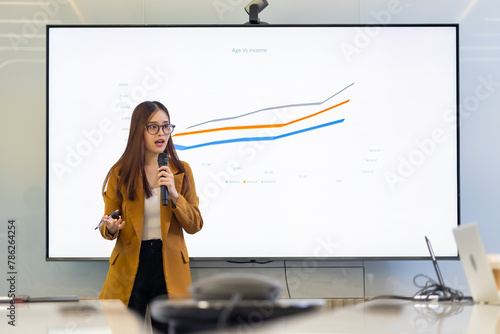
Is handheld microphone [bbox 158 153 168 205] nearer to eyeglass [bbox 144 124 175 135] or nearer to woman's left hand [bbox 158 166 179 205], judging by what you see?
woman's left hand [bbox 158 166 179 205]

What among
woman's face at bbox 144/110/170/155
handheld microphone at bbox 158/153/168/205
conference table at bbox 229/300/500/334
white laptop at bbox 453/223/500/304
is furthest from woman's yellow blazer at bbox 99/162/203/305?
white laptop at bbox 453/223/500/304

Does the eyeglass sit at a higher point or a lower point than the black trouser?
higher

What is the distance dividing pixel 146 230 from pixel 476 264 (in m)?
1.79

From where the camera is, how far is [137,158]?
3285 mm

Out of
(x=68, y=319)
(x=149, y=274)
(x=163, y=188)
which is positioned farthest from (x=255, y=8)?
(x=68, y=319)

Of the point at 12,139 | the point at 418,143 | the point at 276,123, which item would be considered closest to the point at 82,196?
the point at 12,139

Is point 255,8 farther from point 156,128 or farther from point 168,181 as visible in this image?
point 168,181

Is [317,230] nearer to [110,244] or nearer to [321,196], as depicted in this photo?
[321,196]

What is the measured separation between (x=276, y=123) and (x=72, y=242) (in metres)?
1.46

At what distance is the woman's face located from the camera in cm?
335

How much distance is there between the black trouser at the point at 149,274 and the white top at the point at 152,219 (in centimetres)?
4

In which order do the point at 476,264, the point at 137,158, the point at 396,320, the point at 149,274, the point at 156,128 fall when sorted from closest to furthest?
the point at 396,320 < the point at 476,264 < the point at 149,274 < the point at 137,158 < the point at 156,128

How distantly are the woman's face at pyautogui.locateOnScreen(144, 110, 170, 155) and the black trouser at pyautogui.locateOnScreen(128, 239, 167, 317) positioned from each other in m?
0.57

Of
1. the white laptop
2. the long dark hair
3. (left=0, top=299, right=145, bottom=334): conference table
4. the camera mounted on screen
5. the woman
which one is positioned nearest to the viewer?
(left=0, top=299, right=145, bottom=334): conference table
